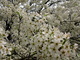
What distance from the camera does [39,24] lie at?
143 inches

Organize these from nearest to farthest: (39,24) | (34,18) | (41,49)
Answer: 1. (41,49)
2. (39,24)
3. (34,18)

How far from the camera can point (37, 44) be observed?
2680mm

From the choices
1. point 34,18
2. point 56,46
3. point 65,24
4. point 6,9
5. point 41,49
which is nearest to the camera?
point 56,46

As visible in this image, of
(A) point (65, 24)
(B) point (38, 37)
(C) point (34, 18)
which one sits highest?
(C) point (34, 18)

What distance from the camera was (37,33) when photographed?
320 centimetres

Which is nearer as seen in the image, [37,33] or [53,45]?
[53,45]

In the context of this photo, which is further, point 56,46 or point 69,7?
point 69,7

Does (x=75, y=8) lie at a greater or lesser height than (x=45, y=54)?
greater

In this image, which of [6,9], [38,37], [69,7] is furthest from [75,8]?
[38,37]

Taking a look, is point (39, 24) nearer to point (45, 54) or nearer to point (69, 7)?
point (45, 54)

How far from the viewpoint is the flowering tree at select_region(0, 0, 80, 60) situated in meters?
2.56

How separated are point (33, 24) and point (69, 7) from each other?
4.94m

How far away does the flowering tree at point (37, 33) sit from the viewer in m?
2.56

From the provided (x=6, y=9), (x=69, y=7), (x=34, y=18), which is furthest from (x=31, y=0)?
(x=34, y=18)
